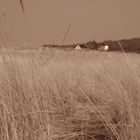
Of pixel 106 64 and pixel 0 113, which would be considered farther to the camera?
pixel 106 64

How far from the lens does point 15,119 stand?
164 cm

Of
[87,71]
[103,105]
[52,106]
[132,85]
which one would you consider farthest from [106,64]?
[52,106]

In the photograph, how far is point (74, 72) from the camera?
318 cm

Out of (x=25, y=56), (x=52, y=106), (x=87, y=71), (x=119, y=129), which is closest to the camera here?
(x=119, y=129)

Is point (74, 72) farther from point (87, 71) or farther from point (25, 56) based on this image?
point (25, 56)

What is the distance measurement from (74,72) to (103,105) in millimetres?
1032

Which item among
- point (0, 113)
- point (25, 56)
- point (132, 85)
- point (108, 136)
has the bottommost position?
point (108, 136)

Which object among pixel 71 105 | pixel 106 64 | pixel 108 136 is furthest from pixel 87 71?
pixel 108 136

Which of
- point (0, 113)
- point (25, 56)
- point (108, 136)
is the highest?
point (25, 56)

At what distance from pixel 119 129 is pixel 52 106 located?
37cm

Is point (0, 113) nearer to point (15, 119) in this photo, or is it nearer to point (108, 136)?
point (15, 119)

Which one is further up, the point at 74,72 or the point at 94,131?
the point at 74,72

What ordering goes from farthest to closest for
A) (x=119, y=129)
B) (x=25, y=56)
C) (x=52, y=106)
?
(x=25, y=56) < (x=52, y=106) < (x=119, y=129)

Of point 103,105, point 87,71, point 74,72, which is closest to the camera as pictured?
point 103,105
